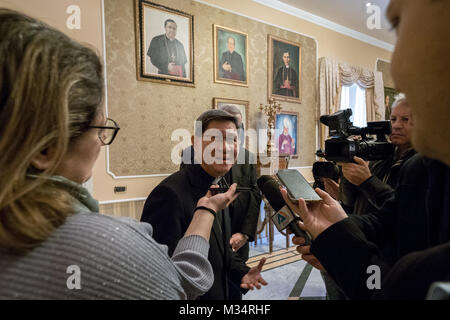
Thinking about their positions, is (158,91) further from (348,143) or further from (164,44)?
(348,143)

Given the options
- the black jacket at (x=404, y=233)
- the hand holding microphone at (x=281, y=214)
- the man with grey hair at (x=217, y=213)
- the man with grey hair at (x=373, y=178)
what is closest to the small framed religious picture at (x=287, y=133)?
the man with grey hair at (x=373, y=178)

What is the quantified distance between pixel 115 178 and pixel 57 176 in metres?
3.07

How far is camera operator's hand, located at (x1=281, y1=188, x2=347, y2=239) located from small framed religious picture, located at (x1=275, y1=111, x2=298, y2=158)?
4.14 meters

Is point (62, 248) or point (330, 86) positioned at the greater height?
point (330, 86)

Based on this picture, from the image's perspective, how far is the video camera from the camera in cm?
172

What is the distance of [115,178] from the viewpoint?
3.53 m

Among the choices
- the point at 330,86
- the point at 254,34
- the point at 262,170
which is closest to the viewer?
the point at 262,170

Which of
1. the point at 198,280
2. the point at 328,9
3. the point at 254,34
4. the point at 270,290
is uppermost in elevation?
the point at 328,9

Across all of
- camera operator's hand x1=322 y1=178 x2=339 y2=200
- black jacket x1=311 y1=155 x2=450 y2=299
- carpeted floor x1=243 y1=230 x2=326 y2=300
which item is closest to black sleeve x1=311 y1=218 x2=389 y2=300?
black jacket x1=311 y1=155 x2=450 y2=299

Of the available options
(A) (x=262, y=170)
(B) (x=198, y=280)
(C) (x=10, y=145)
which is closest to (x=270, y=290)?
(A) (x=262, y=170)

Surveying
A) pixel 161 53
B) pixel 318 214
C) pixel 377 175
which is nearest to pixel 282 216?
pixel 318 214

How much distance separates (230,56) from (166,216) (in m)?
3.69

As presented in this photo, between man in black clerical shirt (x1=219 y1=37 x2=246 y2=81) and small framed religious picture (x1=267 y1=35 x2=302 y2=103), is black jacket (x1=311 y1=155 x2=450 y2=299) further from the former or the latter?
small framed religious picture (x1=267 y1=35 x2=302 y2=103)
